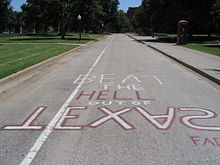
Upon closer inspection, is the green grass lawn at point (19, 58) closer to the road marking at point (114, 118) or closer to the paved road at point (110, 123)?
the paved road at point (110, 123)

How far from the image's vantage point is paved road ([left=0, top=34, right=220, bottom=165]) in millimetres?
3848

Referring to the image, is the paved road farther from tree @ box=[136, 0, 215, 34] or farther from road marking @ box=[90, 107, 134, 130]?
tree @ box=[136, 0, 215, 34]

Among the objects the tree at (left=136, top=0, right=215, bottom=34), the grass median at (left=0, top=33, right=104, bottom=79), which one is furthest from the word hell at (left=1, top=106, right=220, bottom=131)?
the tree at (left=136, top=0, right=215, bottom=34)

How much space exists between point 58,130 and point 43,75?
21.5 ft

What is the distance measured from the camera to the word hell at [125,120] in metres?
4.97

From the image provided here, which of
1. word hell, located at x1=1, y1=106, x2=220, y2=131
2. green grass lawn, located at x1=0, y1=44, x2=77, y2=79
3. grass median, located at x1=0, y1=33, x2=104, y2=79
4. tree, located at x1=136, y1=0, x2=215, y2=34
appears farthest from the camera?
tree, located at x1=136, y1=0, x2=215, y2=34

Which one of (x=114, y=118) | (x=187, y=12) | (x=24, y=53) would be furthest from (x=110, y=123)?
(x=187, y=12)

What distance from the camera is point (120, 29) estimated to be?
151 meters

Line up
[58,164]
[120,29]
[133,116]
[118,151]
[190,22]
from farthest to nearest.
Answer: [120,29], [190,22], [133,116], [118,151], [58,164]

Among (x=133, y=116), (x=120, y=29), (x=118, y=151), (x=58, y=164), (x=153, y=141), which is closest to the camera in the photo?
(x=58, y=164)

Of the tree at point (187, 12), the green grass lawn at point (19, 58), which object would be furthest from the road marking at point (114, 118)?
the tree at point (187, 12)

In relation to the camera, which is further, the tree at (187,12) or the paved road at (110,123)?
the tree at (187,12)

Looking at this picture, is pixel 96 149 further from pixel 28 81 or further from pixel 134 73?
pixel 134 73

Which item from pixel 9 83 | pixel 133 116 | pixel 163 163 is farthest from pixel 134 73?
pixel 163 163
